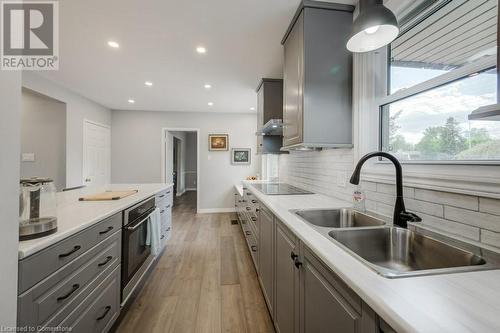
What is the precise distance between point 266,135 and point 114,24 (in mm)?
2200

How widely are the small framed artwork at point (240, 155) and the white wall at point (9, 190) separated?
15.2ft

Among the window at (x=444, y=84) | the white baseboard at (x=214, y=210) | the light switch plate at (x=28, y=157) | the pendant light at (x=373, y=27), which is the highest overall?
the pendant light at (x=373, y=27)

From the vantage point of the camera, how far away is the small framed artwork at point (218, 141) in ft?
17.5

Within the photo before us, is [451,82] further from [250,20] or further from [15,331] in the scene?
[15,331]

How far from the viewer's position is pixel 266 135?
3365mm

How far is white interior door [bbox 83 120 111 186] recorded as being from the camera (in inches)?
169

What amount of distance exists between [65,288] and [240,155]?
4.49m

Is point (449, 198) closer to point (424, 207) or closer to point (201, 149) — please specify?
point (424, 207)

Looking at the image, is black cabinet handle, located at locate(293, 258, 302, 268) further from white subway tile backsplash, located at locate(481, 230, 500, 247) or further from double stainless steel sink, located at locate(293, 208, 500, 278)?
white subway tile backsplash, located at locate(481, 230, 500, 247)

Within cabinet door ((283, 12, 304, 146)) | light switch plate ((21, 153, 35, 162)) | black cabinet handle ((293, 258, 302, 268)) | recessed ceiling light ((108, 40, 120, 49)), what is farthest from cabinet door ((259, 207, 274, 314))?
light switch plate ((21, 153, 35, 162))

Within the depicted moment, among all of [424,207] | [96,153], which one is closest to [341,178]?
[424,207]

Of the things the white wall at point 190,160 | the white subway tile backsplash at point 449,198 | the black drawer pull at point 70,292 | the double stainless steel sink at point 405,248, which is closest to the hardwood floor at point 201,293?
the black drawer pull at point 70,292

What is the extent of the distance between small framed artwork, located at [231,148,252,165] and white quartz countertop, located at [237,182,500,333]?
469 cm

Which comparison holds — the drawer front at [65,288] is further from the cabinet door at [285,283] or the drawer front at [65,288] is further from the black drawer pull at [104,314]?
the cabinet door at [285,283]
